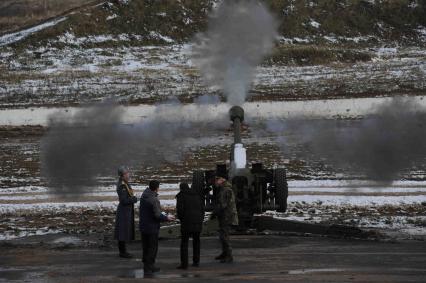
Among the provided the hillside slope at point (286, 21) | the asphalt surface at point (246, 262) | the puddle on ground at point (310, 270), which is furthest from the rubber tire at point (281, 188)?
the hillside slope at point (286, 21)

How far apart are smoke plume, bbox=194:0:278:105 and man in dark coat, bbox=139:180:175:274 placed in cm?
913

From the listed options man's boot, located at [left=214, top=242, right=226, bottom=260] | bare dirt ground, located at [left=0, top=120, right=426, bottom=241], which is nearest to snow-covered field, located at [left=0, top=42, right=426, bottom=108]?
bare dirt ground, located at [left=0, top=120, right=426, bottom=241]

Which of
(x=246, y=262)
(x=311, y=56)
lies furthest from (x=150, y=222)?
(x=311, y=56)

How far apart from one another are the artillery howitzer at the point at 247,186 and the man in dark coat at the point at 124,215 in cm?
339

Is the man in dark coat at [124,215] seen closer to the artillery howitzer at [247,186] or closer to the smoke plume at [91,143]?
the artillery howitzer at [247,186]

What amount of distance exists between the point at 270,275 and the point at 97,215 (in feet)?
35.5

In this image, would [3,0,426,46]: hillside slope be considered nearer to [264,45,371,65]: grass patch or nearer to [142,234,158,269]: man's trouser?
[264,45,371,65]: grass patch

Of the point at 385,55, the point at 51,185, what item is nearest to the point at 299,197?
the point at 51,185

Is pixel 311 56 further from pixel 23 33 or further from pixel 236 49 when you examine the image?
pixel 236 49

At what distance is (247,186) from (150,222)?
587cm

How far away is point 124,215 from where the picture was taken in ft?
58.0

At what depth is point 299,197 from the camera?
2700 centimetres

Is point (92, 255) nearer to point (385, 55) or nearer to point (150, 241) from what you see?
point (150, 241)

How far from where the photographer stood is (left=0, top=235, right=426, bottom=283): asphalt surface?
14.5 meters
